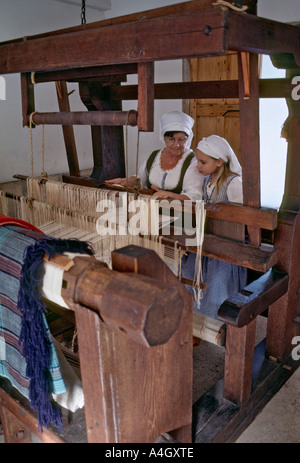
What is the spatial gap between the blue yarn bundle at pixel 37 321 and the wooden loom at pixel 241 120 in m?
0.69

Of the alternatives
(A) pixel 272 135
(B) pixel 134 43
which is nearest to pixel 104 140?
(B) pixel 134 43

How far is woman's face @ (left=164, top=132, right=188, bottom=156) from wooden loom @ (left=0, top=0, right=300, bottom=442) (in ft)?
2.65

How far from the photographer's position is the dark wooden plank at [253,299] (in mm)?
1776

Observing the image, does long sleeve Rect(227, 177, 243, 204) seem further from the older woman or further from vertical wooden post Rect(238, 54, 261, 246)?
vertical wooden post Rect(238, 54, 261, 246)

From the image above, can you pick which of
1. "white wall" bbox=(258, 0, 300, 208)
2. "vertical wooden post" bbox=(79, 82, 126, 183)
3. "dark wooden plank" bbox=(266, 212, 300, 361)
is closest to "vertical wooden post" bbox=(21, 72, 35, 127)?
"vertical wooden post" bbox=(79, 82, 126, 183)

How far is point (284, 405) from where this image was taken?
7.63 ft

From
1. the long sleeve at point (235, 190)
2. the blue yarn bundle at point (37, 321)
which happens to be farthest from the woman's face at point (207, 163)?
A: the blue yarn bundle at point (37, 321)

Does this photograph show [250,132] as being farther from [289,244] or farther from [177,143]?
[177,143]

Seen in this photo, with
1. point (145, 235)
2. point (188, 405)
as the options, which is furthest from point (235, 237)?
point (188, 405)

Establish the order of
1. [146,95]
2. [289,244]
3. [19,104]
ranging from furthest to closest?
[19,104], [289,244], [146,95]

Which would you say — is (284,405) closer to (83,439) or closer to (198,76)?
(83,439)

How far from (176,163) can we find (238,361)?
1769 mm

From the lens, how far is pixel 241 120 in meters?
1.84

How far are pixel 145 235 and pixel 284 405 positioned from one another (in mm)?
1272
